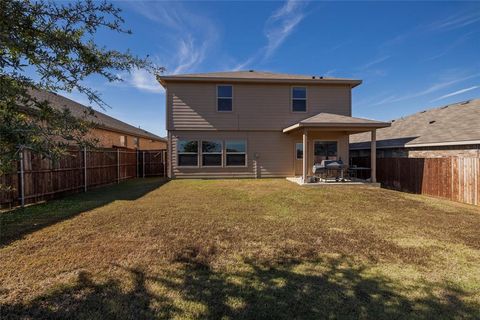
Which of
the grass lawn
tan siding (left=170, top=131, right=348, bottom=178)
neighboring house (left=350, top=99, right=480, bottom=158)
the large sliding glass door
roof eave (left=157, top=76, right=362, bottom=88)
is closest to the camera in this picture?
the grass lawn

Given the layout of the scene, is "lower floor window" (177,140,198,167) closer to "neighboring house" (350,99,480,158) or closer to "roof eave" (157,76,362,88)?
"roof eave" (157,76,362,88)

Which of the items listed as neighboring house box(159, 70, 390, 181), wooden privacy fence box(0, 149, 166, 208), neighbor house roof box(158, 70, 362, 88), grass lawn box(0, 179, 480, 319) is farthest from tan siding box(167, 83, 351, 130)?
grass lawn box(0, 179, 480, 319)

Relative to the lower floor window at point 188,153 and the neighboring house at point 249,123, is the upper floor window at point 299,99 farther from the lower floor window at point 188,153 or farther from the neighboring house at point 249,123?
the lower floor window at point 188,153

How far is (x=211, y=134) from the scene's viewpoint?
45.8 ft

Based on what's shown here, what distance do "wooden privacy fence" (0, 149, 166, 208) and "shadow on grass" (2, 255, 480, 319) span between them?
1.57 metres

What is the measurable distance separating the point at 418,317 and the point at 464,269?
1.72 meters

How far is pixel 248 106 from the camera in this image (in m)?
14.0

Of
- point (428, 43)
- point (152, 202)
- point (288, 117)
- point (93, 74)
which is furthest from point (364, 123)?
point (93, 74)

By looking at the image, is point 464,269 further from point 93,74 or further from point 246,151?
point 246,151

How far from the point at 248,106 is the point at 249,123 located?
3.13 feet

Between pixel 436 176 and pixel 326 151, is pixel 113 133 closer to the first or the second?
pixel 326 151

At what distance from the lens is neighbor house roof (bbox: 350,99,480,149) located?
9.46 meters

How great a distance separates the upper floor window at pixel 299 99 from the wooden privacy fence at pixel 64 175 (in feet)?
32.0

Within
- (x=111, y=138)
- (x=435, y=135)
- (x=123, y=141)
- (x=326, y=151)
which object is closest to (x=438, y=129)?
(x=435, y=135)
